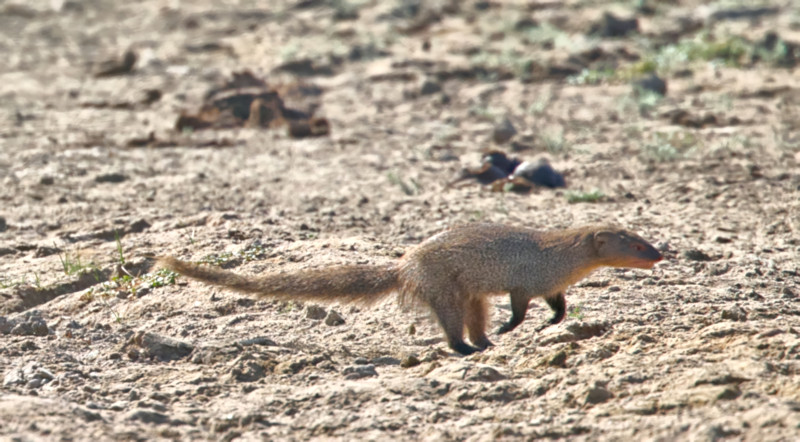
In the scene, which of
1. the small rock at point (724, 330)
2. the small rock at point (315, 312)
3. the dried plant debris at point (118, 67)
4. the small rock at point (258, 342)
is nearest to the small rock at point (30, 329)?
the small rock at point (258, 342)

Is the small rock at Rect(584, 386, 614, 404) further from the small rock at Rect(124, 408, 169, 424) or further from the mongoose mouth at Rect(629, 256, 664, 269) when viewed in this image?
the small rock at Rect(124, 408, 169, 424)

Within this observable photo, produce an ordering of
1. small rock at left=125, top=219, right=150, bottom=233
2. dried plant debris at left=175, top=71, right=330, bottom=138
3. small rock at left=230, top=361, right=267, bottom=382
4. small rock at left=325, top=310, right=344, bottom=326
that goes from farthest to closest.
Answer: dried plant debris at left=175, top=71, right=330, bottom=138, small rock at left=125, top=219, right=150, bottom=233, small rock at left=325, top=310, right=344, bottom=326, small rock at left=230, top=361, right=267, bottom=382

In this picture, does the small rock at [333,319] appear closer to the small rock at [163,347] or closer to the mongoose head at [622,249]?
the small rock at [163,347]

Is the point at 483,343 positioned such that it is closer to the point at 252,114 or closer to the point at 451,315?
the point at 451,315

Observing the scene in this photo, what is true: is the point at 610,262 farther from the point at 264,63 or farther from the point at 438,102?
the point at 264,63

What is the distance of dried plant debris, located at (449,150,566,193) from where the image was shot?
7.43 metres

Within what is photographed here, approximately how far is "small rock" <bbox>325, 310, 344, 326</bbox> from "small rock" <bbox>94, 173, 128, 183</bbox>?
11.4 feet

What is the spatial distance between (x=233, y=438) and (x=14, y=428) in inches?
28.4

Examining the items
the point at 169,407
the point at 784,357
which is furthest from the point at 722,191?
the point at 169,407

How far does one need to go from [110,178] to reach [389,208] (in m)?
2.31

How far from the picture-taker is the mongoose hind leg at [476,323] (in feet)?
15.5

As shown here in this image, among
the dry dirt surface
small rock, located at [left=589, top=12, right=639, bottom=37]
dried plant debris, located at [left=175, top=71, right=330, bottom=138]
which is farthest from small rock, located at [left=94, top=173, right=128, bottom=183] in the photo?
small rock, located at [left=589, top=12, right=639, bottom=37]

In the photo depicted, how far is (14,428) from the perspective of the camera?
340cm

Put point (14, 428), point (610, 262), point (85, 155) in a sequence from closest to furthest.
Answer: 1. point (14, 428)
2. point (610, 262)
3. point (85, 155)
